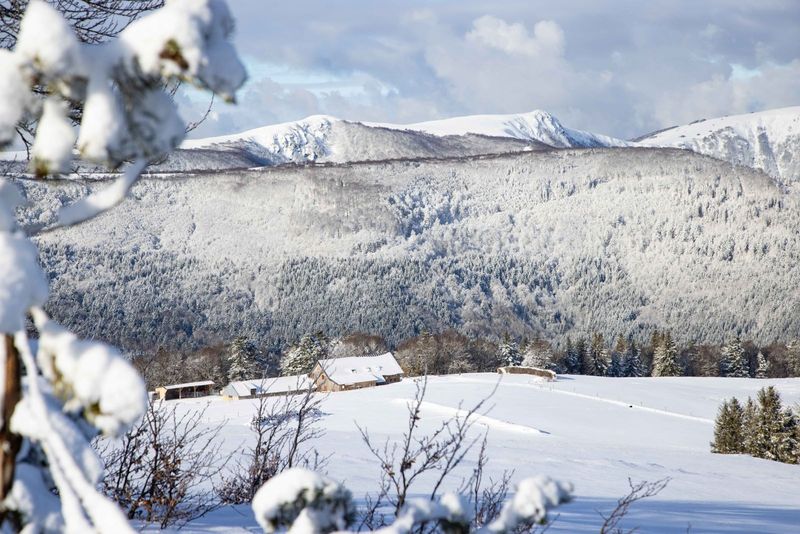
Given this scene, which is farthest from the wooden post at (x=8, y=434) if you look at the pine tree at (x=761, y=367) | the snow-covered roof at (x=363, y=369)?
the pine tree at (x=761, y=367)

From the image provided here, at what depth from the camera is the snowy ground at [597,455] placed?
6828 millimetres

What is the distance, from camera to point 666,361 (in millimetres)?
64875

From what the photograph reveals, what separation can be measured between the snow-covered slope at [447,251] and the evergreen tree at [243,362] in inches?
1504

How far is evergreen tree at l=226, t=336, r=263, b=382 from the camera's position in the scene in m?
56.3

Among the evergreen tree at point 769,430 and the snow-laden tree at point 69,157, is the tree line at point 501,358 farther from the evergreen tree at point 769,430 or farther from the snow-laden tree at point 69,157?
the snow-laden tree at point 69,157

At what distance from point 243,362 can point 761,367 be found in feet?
167

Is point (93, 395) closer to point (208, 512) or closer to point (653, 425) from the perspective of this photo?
point (208, 512)

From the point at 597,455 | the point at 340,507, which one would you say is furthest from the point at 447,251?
the point at 340,507

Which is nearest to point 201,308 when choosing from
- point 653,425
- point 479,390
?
point 479,390

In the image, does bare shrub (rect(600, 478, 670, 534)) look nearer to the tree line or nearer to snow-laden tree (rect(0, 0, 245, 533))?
snow-laden tree (rect(0, 0, 245, 533))

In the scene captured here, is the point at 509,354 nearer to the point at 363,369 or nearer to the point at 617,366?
the point at 617,366

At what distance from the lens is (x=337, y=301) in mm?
125250

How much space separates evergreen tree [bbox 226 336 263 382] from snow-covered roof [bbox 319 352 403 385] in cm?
697

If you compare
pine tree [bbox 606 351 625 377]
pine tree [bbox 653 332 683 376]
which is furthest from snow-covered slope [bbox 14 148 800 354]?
pine tree [bbox 653 332 683 376]
